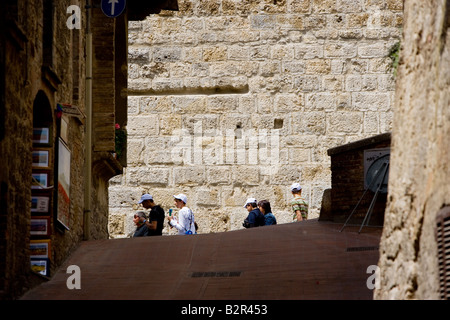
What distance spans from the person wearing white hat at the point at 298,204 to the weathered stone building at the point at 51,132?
322cm

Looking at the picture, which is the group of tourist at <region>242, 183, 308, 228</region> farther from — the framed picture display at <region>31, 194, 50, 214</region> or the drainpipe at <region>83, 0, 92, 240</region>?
the framed picture display at <region>31, 194, 50, 214</region>

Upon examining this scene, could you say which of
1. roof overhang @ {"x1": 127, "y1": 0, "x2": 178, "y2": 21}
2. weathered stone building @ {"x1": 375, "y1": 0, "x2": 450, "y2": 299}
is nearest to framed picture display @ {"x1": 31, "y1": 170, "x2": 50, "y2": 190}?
weathered stone building @ {"x1": 375, "y1": 0, "x2": 450, "y2": 299}

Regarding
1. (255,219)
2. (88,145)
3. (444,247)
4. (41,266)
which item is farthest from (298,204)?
(444,247)

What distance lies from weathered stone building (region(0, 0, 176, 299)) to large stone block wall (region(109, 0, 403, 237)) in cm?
344

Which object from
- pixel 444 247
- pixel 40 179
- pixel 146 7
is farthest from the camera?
pixel 146 7

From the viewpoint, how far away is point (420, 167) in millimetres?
8914

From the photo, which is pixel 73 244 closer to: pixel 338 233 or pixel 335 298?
pixel 338 233

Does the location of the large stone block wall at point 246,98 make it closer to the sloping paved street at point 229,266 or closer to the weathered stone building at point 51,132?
the weathered stone building at point 51,132

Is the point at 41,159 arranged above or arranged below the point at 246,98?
below

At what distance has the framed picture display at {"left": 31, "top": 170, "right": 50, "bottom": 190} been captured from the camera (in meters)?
13.7

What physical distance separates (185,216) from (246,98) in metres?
4.92

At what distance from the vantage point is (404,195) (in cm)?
907

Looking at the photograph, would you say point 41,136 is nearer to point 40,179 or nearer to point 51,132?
point 51,132
